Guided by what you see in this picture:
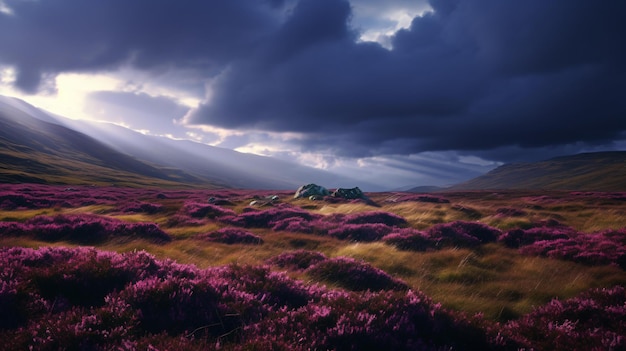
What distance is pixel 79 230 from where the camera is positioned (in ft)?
48.9

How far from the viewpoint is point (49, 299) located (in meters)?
5.36

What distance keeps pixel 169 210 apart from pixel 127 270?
23.5 meters

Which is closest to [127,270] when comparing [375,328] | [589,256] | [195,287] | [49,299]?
[49,299]

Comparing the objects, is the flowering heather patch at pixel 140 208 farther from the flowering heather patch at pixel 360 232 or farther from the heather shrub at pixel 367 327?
the heather shrub at pixel 367 327

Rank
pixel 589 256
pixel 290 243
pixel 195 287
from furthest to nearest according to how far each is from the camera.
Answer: pixel 290 243 < pixel 589 256 < pixel 195 287

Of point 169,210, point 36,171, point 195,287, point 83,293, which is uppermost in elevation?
point 195,287

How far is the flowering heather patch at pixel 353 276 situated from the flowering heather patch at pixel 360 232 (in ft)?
23.4

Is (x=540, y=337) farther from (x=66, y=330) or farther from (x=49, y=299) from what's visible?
(x=49, y=299)

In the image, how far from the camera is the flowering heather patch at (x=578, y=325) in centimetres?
518

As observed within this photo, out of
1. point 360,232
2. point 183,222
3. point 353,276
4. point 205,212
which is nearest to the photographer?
point 353,276

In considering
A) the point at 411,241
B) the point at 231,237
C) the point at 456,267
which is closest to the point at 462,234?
the point at 411,241

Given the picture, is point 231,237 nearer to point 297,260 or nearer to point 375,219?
point 297,260

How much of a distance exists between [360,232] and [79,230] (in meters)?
14.2

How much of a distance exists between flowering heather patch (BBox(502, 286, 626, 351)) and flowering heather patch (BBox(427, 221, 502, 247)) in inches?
266
